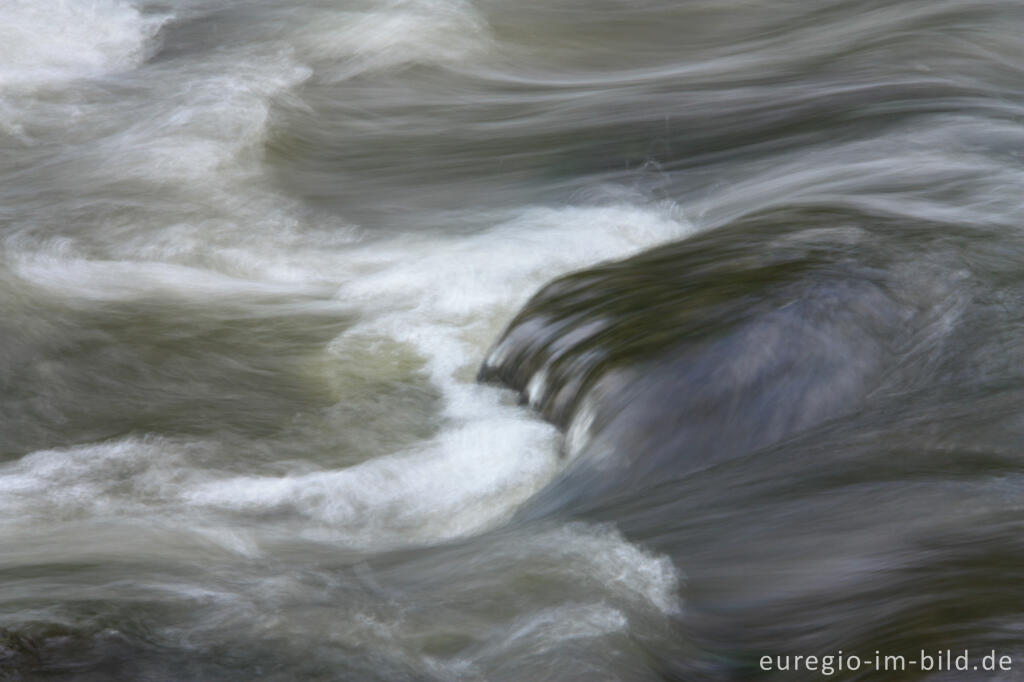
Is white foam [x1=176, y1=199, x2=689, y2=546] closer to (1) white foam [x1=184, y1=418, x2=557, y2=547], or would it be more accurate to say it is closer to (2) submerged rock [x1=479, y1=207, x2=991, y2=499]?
(1) white foam [x1=184, y1=418, x2=557, y2=547]

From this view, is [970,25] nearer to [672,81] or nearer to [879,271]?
[672,81]

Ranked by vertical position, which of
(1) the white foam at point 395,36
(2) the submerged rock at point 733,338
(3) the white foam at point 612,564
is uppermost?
(1) the white foam at point 395,36

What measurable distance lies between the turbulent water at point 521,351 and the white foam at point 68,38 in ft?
0.27

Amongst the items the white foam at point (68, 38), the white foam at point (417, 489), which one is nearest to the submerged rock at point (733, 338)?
the white foam at point (417, 489)

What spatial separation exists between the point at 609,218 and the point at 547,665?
127 inches

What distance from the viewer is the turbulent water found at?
3168 mm

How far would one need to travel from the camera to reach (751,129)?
6.46m

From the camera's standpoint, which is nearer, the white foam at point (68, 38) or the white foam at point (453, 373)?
the white foam at point (453, 373)

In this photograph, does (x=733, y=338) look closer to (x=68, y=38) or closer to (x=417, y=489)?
(x=417, y=489)

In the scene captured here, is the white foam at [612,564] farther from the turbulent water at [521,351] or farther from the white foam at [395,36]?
the white foam at [395,36]

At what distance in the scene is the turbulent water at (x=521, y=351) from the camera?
3.17 m

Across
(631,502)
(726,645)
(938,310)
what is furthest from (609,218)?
(726,645)

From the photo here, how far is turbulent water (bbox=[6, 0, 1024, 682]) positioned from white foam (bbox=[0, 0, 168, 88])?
0.08m

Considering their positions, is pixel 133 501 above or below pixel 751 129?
below
